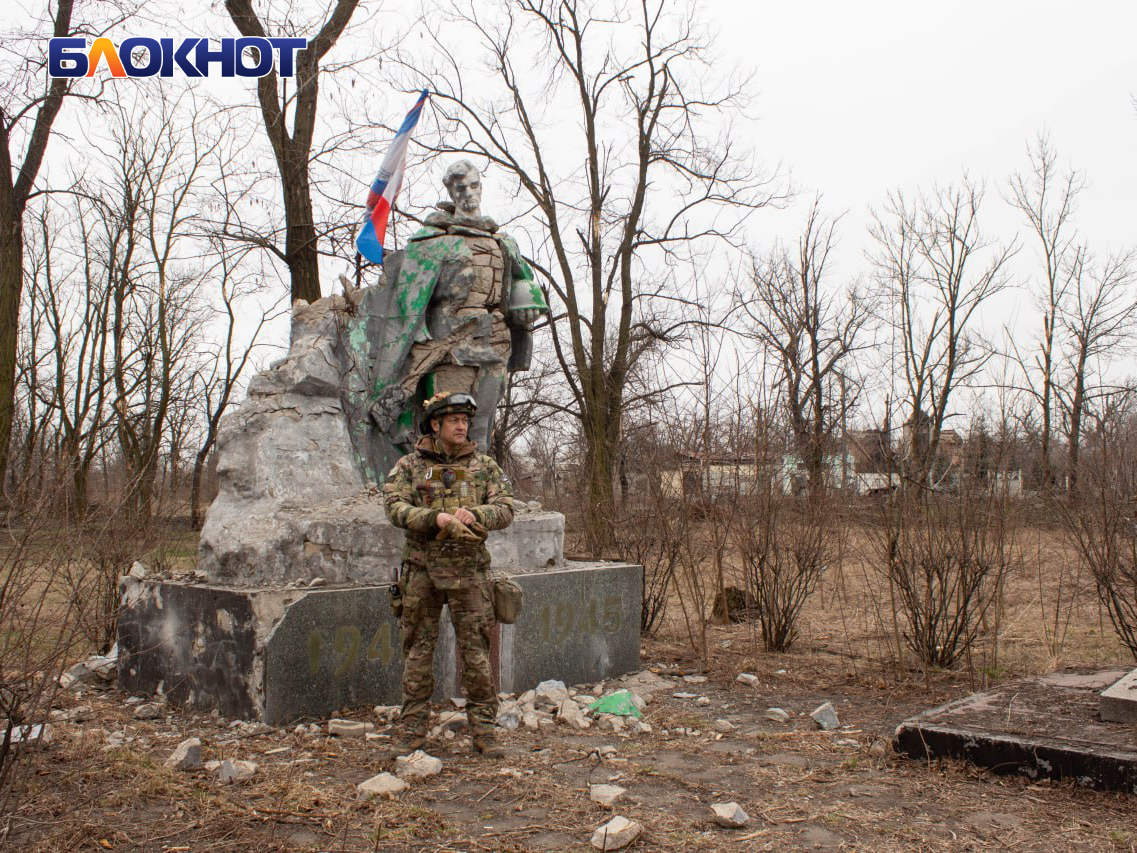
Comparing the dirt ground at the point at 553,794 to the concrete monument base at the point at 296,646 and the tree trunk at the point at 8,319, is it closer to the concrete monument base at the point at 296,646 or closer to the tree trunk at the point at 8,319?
the concrete monument base at the point at 296,646

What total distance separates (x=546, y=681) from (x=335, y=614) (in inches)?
59.4

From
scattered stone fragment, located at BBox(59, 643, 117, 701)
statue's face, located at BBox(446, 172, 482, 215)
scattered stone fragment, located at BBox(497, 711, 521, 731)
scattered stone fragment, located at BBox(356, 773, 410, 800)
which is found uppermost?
statue's face, located at BBox(446, 172, 482, 215)

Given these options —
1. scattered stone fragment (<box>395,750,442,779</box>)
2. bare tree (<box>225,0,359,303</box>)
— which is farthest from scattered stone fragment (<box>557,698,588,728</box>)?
bare tree (<box>225,0,359,303</box>)

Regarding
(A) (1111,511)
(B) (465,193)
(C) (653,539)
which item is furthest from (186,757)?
(A) (1111,511)

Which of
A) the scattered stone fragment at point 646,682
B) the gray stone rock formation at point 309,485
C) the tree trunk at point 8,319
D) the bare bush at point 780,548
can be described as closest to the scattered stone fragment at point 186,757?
the gray stone rock formation at point 309,485

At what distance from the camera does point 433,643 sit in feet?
15.6

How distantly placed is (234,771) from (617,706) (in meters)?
2.24

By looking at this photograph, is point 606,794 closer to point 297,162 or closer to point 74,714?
point 74,714

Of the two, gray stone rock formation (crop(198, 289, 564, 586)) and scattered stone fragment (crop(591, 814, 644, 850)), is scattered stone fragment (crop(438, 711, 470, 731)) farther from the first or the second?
scattered stone fragment (crop(591, 814, 644, 850))

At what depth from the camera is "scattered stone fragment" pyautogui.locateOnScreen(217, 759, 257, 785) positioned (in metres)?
4.16

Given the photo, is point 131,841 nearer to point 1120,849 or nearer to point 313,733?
point 313,733

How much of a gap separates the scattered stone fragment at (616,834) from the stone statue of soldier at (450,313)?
3.50 m

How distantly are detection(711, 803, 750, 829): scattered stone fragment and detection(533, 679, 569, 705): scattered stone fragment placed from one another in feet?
6.82

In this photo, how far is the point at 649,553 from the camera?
30.3 ft
